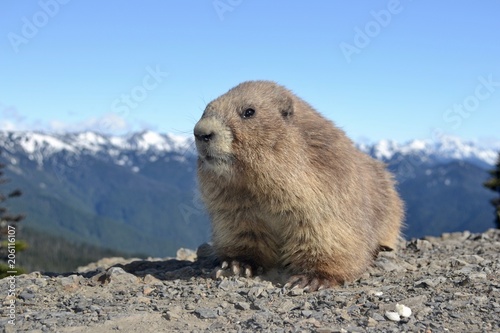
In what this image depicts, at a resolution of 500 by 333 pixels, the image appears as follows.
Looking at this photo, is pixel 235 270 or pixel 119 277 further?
pixel 119 277

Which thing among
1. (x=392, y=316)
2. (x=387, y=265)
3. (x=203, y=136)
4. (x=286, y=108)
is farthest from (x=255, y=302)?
(x=387, y=265)

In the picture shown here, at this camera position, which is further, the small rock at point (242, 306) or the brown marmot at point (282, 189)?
the brown marmot at point (282, 189)

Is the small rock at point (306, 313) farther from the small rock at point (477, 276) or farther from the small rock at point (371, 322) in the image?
the small rock at point (477, 276)

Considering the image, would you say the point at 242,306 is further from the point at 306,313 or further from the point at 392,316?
the point at 392,316

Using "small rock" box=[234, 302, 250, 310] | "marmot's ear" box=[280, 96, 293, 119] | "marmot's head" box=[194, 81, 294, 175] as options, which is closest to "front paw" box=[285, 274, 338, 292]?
"small rock" box=[234, 302, 250, 310]

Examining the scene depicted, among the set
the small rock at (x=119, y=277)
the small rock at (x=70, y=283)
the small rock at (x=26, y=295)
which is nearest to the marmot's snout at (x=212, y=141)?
the small rock at (x=119, y=277)

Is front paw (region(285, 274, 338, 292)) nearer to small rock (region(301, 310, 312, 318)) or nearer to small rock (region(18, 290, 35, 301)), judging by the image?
small rock (region(301, 310, 312, 318))

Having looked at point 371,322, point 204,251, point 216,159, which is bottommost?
point 371,322
